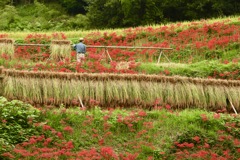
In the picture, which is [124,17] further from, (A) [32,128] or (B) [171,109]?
(A) [32,128]

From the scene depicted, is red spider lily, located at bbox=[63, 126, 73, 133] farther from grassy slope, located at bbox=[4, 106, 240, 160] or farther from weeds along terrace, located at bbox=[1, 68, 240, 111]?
weeds along terrace, located at bbox=[1, 68, 240, 111]

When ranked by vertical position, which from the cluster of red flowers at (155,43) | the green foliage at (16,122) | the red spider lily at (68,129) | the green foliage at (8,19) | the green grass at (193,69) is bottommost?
the red spider lily at (68,129)

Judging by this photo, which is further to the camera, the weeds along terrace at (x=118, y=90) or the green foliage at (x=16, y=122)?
the weeds along terrace at (x=118, y=90)

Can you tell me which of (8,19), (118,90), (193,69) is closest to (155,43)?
(193,69)

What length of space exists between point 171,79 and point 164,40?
41.5 feet

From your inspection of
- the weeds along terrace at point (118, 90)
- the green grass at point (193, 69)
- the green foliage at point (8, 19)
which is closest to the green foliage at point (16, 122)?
the weeds along terrace at point (118, 90)

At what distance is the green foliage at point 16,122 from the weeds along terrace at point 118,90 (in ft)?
7.57

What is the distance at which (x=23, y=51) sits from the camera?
25.9 meters

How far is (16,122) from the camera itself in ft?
41.5

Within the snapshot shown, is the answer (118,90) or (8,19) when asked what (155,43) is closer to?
(118,90)

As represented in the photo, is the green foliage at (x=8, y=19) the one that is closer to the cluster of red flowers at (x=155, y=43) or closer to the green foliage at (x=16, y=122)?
the cluster of red flowers at (x=155, y=43)

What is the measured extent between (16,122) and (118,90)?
494 cm

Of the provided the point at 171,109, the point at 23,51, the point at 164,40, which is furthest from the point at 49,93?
the point at 164,40

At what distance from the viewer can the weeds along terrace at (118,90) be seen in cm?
1576
